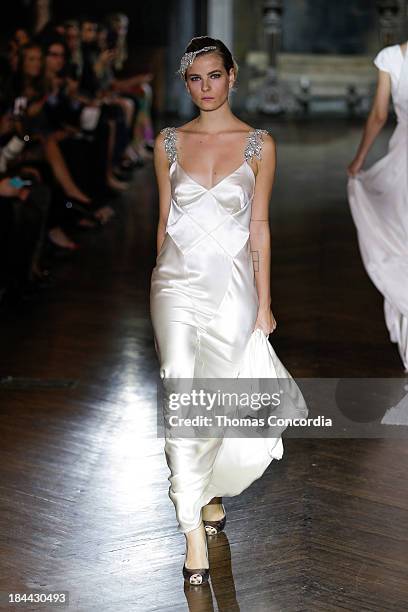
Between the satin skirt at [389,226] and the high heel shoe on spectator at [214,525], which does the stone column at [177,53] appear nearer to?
the satin skirt at [389,226]

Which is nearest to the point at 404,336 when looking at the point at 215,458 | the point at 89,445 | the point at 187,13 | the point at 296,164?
the point at 89,445

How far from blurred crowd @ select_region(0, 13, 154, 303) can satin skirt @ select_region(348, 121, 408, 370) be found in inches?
81.2

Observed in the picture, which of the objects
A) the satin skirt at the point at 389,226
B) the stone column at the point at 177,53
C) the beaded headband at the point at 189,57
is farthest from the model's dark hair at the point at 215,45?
the stone column at the point at 177,53

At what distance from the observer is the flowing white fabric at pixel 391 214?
5719 millimetres

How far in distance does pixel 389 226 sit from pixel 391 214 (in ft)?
0.19

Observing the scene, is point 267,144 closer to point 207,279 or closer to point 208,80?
point 208,80

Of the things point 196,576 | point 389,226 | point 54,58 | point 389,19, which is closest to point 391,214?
point 389,226

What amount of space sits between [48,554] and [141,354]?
2.28 meters

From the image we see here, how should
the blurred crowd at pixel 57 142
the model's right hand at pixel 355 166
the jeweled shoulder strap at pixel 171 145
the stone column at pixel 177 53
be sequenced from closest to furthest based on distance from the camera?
the jeweled shoulder strap at pixel 171 145 → the model's right hand at pixel 355 166 → the blurred crowd at pixel 57 142 → the stone column at pixel 177 53

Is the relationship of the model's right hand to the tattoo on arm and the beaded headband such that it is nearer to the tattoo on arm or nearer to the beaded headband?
the tattoo on arm

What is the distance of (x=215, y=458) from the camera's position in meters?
3.73

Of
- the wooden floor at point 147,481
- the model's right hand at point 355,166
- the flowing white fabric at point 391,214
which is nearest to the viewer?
the wooden floor at point 147,481

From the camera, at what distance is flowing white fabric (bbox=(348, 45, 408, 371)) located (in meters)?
5.72

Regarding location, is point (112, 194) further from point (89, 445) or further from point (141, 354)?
point (89, 445)
